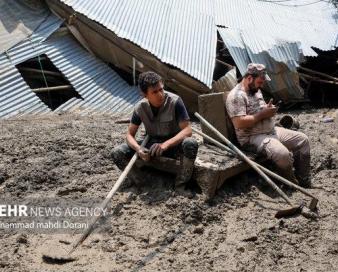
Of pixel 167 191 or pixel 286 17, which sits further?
pixel 286 17

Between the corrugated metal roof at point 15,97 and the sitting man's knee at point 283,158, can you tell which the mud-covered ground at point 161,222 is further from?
the corrugated metal roof at point 15,97

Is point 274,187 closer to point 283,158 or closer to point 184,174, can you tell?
point 283,158

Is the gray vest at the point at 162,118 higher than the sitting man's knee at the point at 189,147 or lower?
higher

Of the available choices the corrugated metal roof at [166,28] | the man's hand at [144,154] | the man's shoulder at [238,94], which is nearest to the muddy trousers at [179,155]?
the man's hand at [144,154]

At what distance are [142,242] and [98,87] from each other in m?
4.66

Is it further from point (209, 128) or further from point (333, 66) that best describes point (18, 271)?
point (333, 66)

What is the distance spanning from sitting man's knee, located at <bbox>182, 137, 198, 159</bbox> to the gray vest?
0.34 m

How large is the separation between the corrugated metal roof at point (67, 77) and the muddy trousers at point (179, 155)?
311 centimetres

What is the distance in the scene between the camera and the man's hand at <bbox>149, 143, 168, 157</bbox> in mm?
4871

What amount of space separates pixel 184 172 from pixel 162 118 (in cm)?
66

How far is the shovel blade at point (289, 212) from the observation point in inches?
189

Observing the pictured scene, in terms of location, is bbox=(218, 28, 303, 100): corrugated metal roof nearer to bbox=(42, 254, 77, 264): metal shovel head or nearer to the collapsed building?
the collapsed building

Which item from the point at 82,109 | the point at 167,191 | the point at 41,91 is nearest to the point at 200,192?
the point at 167,191

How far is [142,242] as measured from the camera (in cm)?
446
